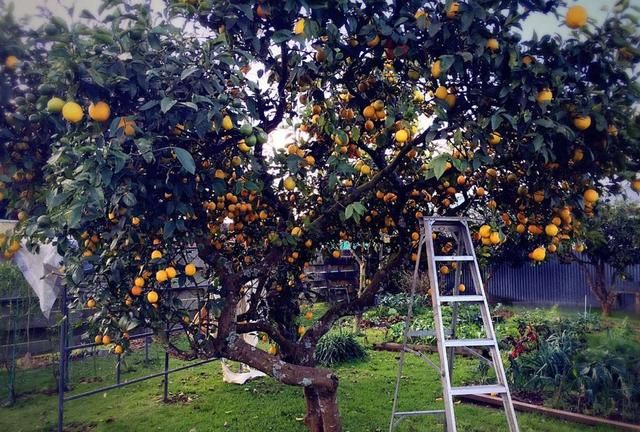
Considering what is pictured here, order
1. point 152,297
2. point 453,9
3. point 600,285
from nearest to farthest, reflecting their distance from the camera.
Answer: point 453,9, point 152,297, point 600,285

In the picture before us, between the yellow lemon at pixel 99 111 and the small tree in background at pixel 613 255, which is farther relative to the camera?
the small tree in background at pixel 613 255

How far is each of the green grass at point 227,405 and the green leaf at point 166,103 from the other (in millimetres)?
2937

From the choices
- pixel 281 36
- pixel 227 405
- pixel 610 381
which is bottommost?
pixel 227 405

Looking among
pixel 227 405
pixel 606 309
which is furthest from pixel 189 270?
pixel 606 309

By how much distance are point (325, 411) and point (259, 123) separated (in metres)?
1.83

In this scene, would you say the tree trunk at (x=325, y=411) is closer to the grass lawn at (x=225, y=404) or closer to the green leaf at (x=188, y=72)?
the grass lawn at (x=225, y=404)

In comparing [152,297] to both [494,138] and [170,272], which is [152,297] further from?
[494,138]

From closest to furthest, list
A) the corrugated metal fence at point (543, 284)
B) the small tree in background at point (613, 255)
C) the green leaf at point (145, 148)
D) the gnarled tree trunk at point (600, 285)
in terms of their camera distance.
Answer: the green leaf at point (145, 148) → the gnarled tree trunk at point (600, 285) → the small tree in background at point (613, 255) → the corrugated metal fence at point (543, 284)

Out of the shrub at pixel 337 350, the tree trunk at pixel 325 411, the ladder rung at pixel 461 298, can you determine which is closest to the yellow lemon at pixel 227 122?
the ladder rung at pixel 461 298

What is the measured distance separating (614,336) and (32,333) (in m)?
6.32

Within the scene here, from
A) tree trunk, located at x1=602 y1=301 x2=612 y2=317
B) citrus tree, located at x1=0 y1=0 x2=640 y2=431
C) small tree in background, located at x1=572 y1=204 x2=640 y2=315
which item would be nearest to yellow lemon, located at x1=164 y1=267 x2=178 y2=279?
citrus tree, located at x1=0 y1=0 x2=640 y2=431

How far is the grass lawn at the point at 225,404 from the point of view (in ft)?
12.8

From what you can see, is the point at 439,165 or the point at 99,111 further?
the point at 439,165

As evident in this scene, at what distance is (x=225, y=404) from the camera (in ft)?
14.8
